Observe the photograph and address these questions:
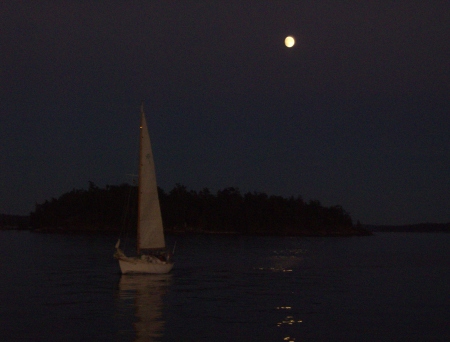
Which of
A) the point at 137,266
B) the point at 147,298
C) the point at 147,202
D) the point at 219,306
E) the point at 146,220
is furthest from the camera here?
the point at 146,220

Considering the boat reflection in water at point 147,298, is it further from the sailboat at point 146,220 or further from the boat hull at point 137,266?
the sailboat at point 146,220

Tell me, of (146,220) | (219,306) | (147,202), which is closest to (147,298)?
(219,306)

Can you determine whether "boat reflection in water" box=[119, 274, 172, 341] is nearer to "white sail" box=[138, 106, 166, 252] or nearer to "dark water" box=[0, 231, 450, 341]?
"dark water" box=[0, 231, 450, 341]

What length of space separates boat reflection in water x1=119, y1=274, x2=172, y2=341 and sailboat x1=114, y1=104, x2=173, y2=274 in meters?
0.93

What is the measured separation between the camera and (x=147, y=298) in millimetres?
39719

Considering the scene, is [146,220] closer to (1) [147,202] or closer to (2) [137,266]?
(1) [147,202]

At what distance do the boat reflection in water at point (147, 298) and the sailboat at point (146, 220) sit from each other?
0.93 metres

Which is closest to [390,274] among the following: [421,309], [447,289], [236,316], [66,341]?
[447,289]

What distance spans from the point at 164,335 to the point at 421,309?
59.0 ft

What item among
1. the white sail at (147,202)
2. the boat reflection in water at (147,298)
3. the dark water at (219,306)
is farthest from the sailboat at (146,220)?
the dark water at (219,306)

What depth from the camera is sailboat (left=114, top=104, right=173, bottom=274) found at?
5056cm

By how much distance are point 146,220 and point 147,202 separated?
1463mm

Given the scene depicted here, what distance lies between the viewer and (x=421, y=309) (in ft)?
128

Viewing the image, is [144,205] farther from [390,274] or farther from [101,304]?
[390,274]
